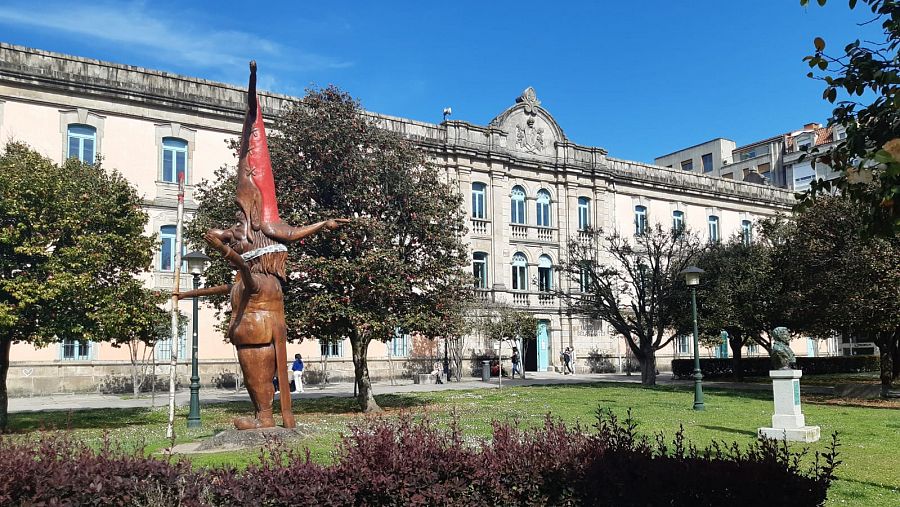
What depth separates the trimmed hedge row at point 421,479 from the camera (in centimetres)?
571

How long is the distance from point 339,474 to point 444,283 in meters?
14.4

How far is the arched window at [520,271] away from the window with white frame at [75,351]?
21.5 meters

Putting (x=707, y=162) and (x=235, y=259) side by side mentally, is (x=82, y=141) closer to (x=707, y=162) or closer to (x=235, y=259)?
(x=235, y=259)

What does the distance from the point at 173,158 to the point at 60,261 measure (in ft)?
53.2

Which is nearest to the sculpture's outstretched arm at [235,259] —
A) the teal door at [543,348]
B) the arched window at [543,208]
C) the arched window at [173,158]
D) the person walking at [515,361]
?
the arched window at [173,158]

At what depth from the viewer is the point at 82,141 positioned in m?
29.0

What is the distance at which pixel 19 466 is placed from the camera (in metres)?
5.77

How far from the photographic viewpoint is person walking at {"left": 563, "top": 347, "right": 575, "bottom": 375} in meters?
39.6

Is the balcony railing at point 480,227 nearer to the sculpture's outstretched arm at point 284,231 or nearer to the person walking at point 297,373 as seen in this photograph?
the person walking at point 297,373

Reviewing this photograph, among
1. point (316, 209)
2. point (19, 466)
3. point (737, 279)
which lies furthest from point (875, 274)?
point (19, 466)

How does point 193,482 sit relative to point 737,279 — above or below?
below

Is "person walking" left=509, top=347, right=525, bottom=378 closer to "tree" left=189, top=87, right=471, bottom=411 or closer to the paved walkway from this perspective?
the paved walkway

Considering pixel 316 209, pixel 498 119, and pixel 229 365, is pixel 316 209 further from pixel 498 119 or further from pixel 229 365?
pixel 498 119

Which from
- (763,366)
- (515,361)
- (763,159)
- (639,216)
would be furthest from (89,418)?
(763,159)
